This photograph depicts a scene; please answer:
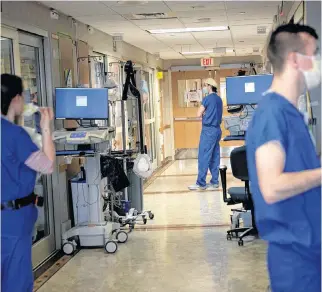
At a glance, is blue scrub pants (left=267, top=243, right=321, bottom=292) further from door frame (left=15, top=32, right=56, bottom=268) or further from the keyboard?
the keyboard

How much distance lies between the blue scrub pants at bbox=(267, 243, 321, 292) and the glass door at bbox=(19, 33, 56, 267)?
10.5 ft

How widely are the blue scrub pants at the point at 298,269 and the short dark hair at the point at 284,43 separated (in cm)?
65

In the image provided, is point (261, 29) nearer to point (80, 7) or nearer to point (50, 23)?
point (80, 7)

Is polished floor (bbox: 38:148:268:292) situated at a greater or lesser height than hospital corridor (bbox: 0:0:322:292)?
lesser

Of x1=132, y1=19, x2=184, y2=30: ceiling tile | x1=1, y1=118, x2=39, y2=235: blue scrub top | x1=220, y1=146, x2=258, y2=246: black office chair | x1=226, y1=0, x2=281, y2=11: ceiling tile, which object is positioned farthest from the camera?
x1=132, y1=19, x2=184, y2=30: ceiling tile

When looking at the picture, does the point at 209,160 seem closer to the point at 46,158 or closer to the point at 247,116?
the point at 247,116

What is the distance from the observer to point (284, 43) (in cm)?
188

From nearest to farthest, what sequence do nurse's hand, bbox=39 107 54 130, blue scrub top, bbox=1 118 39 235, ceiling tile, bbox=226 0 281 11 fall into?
blue scrub top, bbox=1 118 39 235
nurse's hand, bbox=39 107 54 130
ceiling tile, bbox=226 0 281 11

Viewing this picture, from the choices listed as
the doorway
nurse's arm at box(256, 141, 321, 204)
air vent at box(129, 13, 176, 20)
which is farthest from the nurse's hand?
air vent at box(129, 13, 176, 20)

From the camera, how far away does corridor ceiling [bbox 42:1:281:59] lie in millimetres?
5156

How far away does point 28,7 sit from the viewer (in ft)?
15.0

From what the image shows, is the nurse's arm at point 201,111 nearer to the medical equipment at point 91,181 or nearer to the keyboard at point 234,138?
the keyboard at point 234,138

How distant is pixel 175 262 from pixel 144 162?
1326 mm

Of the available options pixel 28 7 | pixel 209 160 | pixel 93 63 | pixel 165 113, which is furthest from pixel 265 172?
pixel 165 113
